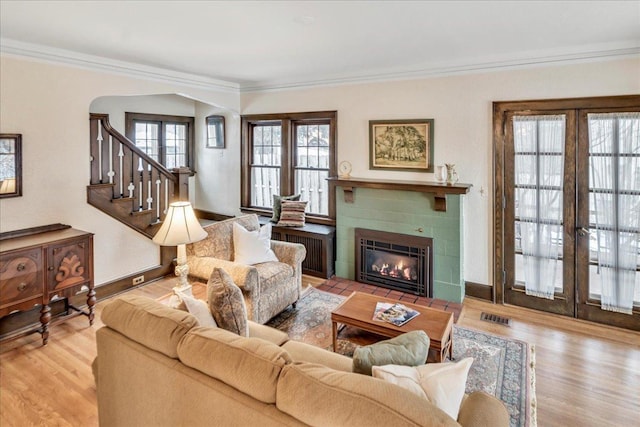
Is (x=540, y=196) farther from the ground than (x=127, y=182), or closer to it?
closer to it

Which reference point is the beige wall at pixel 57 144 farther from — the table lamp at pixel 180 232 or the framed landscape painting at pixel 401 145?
the framed landscape painting at pixel 401 145

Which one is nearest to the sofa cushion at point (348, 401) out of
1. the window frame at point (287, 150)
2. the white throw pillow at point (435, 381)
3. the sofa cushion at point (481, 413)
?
the white throw pillow at point (435, 381)

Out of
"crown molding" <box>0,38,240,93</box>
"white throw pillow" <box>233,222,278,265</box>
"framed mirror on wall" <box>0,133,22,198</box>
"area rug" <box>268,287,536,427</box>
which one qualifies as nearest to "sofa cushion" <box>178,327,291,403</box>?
"area rug" <box>268,287,536,427</box>

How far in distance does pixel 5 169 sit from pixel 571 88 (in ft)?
17.7

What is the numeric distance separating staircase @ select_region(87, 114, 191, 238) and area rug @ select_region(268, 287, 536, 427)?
2.22m

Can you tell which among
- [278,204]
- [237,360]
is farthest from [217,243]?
[237,360]

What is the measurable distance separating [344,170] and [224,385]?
3.98m

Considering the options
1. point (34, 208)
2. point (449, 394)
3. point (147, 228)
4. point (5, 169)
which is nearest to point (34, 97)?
point (5, 169)

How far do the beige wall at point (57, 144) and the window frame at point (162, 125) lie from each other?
167 centimetres

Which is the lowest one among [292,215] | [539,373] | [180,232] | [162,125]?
[539,373]

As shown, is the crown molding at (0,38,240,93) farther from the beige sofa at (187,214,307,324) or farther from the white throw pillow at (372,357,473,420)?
the white throw pillow at (372,357,473,420)

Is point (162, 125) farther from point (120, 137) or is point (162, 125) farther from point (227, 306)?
point (227, 306)

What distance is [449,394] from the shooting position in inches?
57.4

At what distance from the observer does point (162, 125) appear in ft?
21.5
